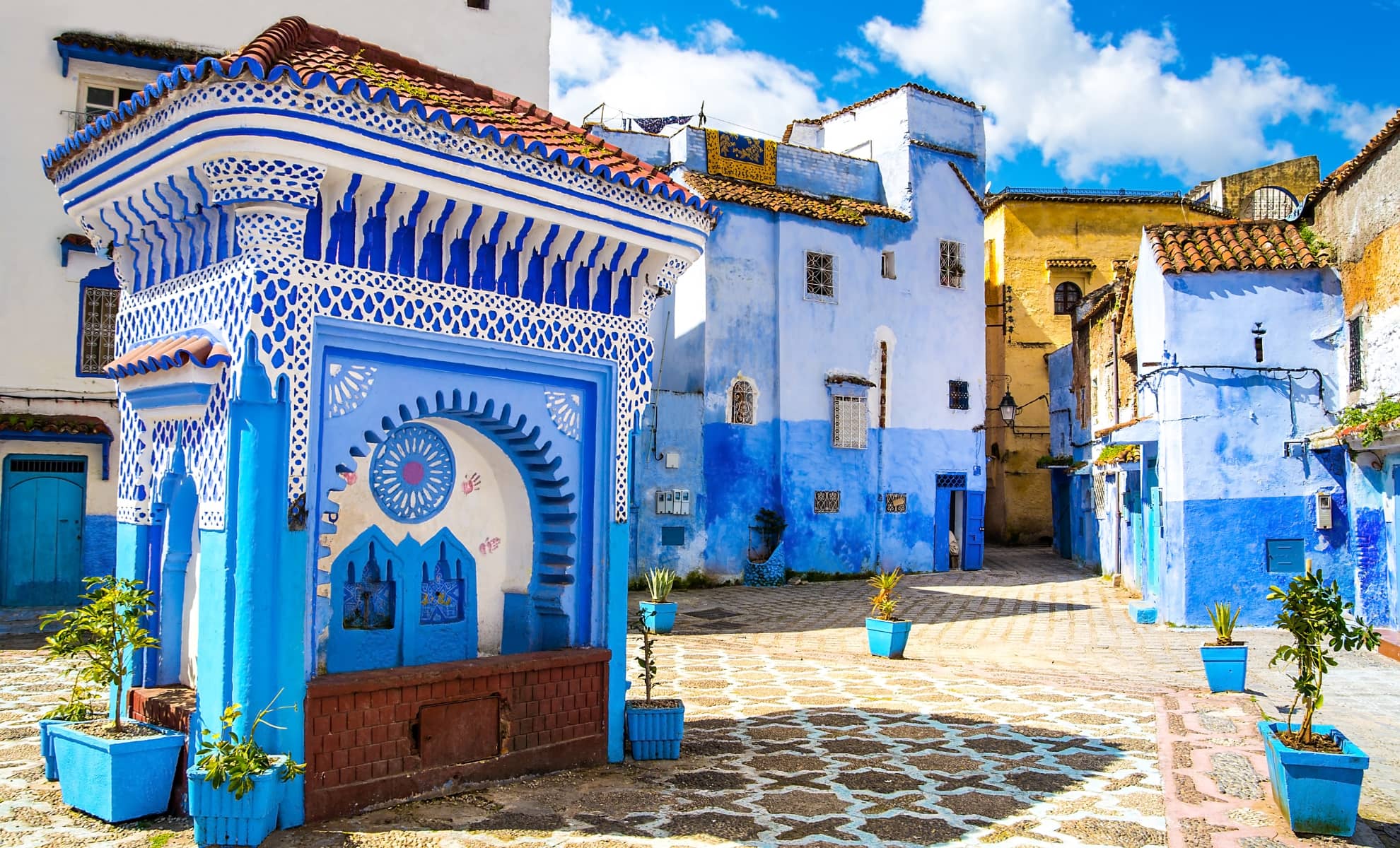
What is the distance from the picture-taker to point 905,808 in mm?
6750

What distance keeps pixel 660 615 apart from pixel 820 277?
1069 centimetres

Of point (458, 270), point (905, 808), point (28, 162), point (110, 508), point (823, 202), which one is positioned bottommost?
point (905, 808)

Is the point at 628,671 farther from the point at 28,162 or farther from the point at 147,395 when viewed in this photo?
the point at 28,162

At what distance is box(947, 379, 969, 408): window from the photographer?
82.0ft

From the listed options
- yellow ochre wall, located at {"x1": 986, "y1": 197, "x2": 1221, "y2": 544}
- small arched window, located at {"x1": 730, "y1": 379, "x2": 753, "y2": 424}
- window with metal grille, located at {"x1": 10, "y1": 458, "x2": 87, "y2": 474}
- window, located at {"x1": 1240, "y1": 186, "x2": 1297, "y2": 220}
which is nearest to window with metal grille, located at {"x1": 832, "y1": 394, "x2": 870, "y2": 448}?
small arched window, located at {"x1": 730, "y1": 379, "x2": 753, "y2": 424}

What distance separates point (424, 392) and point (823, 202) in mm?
18430

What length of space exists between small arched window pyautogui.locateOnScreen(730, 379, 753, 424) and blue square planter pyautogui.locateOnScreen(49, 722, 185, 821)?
16.1 metres

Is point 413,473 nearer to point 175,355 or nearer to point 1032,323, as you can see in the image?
point 175,355

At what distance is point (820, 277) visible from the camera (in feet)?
75.3

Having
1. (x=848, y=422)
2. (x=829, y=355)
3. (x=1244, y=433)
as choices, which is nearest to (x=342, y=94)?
(x=1244, y=433)

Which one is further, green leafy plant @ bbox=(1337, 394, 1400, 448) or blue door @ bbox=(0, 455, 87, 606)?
blue door @ bbox=(0, 455, 87, 606)

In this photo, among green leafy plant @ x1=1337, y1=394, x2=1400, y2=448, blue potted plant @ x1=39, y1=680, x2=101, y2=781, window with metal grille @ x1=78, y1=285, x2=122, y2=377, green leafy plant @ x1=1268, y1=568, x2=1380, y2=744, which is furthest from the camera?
window with metal grille @ x1=78, y1=285, x2=122, y2=377

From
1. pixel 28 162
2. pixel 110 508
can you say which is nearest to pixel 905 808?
pixel 110 508

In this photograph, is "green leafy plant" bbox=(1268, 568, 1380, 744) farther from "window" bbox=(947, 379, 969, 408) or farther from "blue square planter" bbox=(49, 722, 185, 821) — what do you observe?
"window" bbox=(947, 379, 969, 408)
